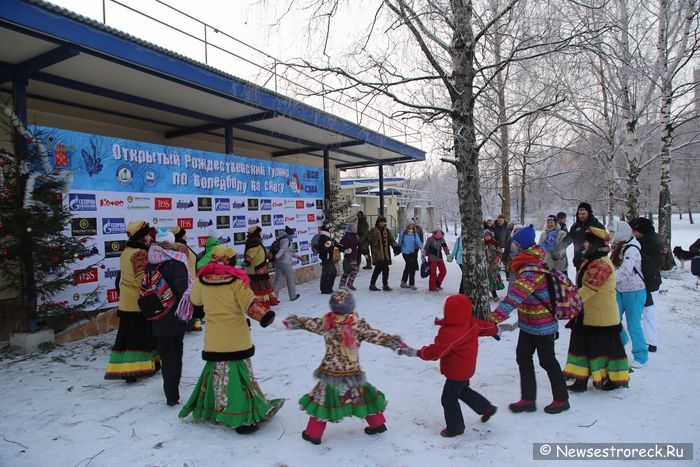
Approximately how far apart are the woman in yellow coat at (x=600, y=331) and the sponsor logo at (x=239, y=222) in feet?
23.9

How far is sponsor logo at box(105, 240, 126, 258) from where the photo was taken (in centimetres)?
692

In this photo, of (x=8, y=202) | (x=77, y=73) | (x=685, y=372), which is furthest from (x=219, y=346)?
(x=77, y=73)

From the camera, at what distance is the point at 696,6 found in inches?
447

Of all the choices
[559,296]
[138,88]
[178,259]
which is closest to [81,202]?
[138,88]

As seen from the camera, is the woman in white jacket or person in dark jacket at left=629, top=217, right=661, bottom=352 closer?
the woman in white jacket

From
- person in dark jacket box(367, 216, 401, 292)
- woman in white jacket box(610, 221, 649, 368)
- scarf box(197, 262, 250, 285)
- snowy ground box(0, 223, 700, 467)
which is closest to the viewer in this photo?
snowy ground box(0, 223, 700, 467)

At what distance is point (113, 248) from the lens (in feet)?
23.0

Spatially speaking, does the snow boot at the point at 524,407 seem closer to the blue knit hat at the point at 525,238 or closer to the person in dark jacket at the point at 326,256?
the blue knit hat at the point at 525,238

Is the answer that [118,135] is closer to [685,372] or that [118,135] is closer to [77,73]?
[77,73]

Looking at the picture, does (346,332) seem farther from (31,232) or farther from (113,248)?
(113,248)

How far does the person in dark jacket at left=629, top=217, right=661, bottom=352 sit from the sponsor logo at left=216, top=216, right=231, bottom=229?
7.46m

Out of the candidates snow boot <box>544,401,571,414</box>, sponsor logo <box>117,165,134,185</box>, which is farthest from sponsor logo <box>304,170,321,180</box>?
Result: snow boot <box>544,401,571,414</box>

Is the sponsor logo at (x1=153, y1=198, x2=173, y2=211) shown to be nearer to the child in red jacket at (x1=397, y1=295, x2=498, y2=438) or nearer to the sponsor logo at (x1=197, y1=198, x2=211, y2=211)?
the sponsor logo at (x1=197, y1=198, x2=211, y2=211)

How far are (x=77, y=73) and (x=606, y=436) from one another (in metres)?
8.17
